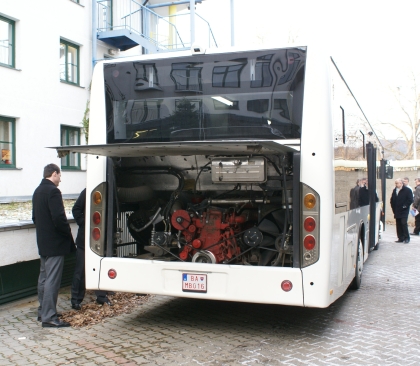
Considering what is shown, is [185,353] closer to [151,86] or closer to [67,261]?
[151,86]

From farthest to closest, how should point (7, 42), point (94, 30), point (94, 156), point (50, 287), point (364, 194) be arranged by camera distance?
point (94, 30), point (7, 42), point (364, 194), point (94, 156), point (50, 287)

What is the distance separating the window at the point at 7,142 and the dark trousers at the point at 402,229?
444 inches

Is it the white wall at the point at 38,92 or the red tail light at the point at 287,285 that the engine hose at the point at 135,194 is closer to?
the red tail light at the point at 287,285

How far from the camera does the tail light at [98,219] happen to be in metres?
6.41

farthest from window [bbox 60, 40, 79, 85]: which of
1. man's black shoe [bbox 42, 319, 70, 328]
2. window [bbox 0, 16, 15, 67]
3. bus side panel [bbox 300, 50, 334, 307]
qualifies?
bus side panel [bbox 300, 50, 334, 307]

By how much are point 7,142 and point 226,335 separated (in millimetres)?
12173

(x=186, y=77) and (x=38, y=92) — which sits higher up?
(x=38, y=92)

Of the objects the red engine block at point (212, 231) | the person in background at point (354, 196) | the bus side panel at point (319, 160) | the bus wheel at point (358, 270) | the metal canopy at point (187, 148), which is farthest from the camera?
the bus wheel at point (358, 270)

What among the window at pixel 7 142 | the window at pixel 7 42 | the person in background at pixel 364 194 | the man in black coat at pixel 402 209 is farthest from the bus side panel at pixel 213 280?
the window at pixel 7 42

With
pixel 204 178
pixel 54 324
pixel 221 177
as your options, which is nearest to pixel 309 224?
pixel 221 177

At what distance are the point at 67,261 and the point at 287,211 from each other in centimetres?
400

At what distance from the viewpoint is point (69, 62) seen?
18.8 meters

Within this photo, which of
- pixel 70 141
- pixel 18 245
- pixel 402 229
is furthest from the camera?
pixel 70 141

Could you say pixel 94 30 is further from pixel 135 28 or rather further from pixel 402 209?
pixel 402 209
